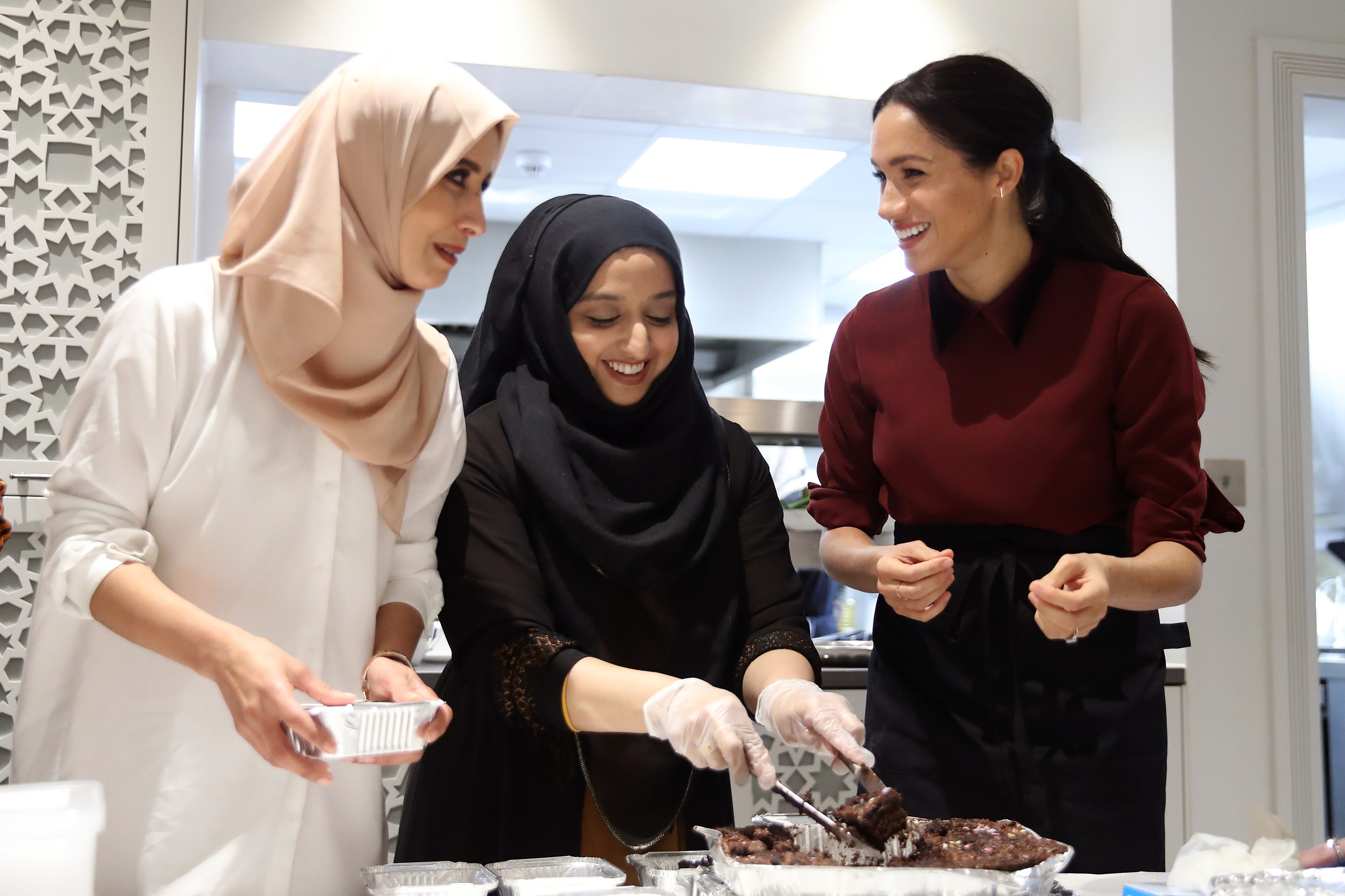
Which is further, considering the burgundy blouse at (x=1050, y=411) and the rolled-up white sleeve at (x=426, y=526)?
the burgundy blouse at (x=1050, y=411)

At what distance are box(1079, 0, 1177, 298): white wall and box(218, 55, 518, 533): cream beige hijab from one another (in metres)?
2.03

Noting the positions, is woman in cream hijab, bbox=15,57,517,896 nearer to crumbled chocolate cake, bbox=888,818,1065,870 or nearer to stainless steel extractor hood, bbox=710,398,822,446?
crumbled chocolate cake, bbox=888,818,1065,870

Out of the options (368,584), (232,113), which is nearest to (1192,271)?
(368,584)

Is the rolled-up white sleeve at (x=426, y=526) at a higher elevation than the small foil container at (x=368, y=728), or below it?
higher

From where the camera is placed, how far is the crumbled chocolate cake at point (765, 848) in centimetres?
111

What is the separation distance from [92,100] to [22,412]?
677 mm

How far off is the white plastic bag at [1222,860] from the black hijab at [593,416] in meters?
0.69

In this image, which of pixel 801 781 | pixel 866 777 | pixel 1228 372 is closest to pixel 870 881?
pixel 866 777

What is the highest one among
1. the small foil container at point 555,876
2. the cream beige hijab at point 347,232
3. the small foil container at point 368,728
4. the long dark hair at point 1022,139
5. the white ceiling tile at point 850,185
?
the white ceiling tile at point 850,185

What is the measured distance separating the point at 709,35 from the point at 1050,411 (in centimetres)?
167

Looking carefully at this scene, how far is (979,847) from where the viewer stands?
3.85 feet

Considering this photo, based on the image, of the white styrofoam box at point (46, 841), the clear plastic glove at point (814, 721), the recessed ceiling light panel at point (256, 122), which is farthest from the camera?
the recessed ceiling light panel at point (256, 122)

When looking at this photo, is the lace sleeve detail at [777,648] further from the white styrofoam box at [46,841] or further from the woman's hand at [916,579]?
the white styrofoam box at [46,841]

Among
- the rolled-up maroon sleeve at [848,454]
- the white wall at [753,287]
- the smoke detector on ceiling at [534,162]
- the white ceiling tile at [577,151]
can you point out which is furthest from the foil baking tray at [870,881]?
the white wall at [753,287]
